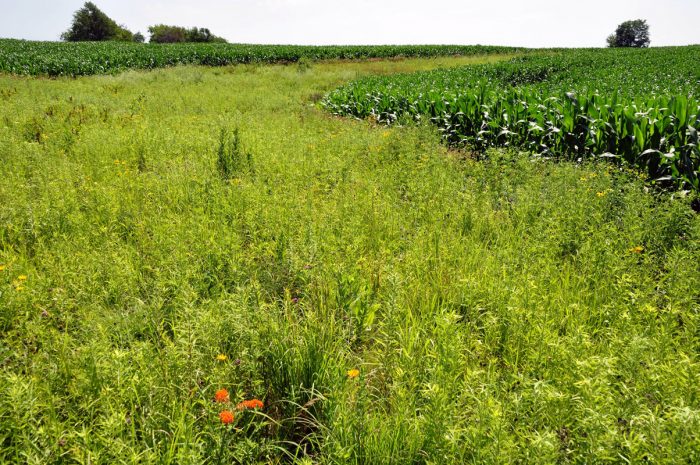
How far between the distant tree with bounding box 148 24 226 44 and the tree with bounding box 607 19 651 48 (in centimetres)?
8613

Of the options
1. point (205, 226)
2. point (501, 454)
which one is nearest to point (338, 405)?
point (501, 454)

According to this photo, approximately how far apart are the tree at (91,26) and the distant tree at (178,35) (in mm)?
9015

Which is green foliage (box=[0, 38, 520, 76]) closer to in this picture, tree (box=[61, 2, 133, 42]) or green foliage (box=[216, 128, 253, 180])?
green foliage (box=[216, 128, 253, 180])

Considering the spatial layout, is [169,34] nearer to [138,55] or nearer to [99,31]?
[99,31]

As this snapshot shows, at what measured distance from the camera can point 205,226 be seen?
4.28 m

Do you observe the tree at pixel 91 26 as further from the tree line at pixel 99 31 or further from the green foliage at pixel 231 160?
the green foliage at pixel 231 160

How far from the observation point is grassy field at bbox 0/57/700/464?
1.86 metres

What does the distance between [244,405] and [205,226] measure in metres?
2.80

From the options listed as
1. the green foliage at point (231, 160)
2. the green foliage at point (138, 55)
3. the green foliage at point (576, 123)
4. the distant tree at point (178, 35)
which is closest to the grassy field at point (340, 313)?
the green foliage at point (231, 160)

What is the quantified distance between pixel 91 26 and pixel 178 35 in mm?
16565

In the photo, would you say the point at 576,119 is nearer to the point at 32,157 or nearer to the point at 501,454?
the point at 501,454

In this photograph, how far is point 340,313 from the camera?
9.43 ft

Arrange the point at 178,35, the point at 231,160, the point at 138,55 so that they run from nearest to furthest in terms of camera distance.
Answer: the point at 231,160, the point at 138,55, the point at 178,35

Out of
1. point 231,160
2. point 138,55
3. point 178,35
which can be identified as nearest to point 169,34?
point 178,35
